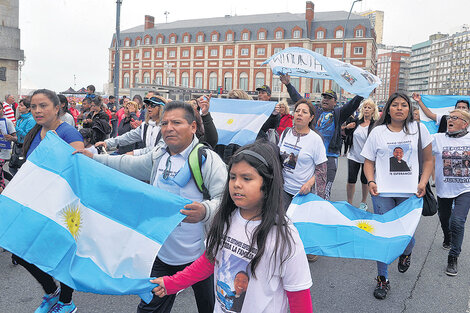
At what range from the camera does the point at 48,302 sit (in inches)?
130

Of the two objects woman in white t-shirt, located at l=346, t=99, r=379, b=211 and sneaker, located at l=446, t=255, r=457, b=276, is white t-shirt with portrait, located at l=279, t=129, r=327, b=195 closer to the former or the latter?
sneaker, located at l=446, t=255, r=457, b=276

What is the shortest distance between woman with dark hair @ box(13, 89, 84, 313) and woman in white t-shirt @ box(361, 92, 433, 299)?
9.50ft

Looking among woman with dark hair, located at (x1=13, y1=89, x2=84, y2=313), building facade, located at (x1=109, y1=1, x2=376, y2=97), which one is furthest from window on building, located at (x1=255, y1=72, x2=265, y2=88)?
woman with dark hair, located at (x1=13, y1=89, x2=84, y2=313)

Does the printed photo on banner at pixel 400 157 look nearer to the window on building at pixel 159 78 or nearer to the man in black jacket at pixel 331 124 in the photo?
the man in black jacket at pixel 331 124

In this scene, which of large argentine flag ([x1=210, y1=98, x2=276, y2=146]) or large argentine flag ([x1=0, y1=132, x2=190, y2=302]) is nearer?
large argentine flag ([x1=0, y1=132, x2=190, y2=302])

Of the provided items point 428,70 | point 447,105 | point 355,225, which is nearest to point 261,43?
point 447,105

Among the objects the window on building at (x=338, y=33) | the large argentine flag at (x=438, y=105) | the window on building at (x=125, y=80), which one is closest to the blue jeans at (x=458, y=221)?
the large argentine flag at (x=438, y=105)

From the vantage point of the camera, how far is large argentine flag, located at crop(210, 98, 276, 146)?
661 centimetres

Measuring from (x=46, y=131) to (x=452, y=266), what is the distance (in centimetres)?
464

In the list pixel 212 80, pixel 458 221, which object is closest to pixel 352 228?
pixel 458 221

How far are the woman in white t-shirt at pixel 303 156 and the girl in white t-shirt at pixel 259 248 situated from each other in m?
2.62

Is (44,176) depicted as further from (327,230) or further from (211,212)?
(327,230)

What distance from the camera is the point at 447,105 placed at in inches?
320

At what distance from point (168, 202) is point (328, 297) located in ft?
7.85
